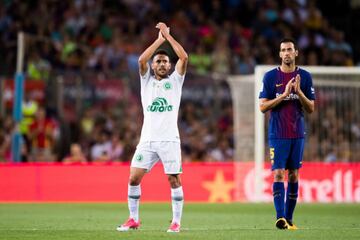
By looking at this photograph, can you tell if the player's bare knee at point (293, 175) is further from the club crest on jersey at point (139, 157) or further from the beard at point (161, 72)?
the beard at point (161, 72)

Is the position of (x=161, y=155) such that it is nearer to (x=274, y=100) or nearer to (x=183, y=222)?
A: (x=274, y=100)

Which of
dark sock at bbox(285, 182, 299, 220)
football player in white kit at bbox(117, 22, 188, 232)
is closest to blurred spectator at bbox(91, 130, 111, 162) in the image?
dark sock at bbox(285, 182, 299, 220)

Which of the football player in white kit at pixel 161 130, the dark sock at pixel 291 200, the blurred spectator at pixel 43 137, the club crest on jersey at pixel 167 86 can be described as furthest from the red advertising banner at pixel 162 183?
the club crest on jersey at pixel 167 86

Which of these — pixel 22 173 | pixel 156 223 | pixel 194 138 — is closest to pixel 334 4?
pixel 194 138

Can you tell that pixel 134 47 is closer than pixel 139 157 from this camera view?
No

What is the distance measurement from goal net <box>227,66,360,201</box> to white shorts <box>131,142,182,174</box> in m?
12.0

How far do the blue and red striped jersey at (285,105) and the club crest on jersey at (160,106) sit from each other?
153cm

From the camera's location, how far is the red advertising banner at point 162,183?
24.8m

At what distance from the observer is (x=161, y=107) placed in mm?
13570

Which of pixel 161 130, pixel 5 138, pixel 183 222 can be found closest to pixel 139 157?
pixel 161 130

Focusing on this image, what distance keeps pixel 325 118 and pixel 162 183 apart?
15.3 ft

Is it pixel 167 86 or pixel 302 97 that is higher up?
pixel 167 86

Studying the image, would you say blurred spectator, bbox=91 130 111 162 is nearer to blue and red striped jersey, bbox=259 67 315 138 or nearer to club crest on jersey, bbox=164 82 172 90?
blue and red striped jersey, bbox=259 67 315 138

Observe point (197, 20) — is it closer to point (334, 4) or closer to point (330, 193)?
point (334, 4)
